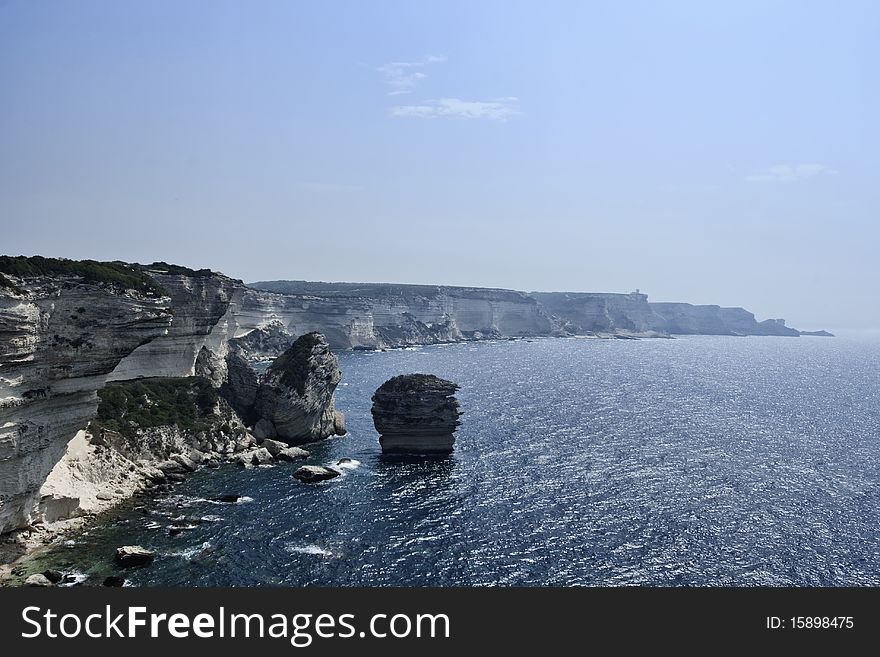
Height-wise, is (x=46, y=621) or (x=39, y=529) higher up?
(x=46, y=621)

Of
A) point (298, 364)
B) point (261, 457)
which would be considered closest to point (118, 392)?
point (261, 457)

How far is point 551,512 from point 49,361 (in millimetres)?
42073

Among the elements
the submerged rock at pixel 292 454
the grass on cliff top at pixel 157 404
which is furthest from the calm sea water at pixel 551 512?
the grass on cliff top at pixel 157 404

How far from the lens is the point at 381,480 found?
61812mm

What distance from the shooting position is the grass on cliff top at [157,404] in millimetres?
63625

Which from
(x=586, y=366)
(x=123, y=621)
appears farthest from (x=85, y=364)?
(x=586, y=366)

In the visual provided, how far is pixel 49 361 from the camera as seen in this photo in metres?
43.0

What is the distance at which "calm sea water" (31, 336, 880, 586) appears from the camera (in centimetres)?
4119

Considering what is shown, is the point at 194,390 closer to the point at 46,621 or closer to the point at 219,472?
the point at 219,472

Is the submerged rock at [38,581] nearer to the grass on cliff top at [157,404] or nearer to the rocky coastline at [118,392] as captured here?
the rocky coastline at [118,392]

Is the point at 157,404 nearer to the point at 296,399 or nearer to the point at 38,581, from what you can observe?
the point at 296,399

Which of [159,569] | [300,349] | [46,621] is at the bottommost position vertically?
[159,569]

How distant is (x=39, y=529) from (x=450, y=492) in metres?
34.4

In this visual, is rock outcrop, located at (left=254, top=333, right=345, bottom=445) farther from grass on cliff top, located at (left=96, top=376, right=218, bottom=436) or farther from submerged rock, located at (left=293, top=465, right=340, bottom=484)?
submerged rock, located at (left=293, top=465, right=340, bottom=484)
